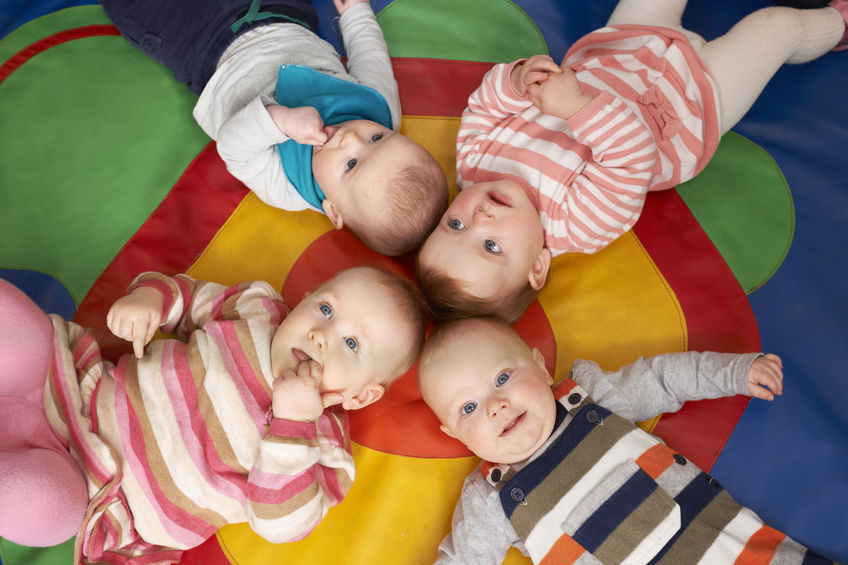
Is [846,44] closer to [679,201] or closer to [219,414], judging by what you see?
[679,201]

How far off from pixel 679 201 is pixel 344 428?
3.02 feet

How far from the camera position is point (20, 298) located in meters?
1.05

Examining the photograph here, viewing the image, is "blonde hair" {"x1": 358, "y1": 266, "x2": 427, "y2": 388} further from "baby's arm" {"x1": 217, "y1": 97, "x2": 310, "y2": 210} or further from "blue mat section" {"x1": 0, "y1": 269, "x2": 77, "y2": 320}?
"blue mat section" {"x1": 0, "y1": 269, "x2": 77, "y2": 320}

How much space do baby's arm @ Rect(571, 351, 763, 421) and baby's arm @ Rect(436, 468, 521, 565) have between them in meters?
0.29

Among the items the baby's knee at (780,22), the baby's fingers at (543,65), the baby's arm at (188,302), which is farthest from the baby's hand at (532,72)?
the baby's arm at (188,302)

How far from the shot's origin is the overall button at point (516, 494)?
1124 millimetres

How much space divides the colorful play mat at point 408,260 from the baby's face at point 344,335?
0.22 m

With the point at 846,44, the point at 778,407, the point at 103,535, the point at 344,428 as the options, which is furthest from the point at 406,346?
the point at 846,44

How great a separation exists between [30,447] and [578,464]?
0.94 metres

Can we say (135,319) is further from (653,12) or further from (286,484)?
(653,12)

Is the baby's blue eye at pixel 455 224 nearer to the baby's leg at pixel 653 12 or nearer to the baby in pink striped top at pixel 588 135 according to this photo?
the baby in pink striped top at pixel 588 135

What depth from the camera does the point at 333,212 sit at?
138 centimetres

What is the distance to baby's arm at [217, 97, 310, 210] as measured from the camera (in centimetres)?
132

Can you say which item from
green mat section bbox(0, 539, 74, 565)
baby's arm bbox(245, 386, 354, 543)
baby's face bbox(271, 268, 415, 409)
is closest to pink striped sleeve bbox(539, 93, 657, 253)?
baby's face bbox(271, 268, 415, 409)
